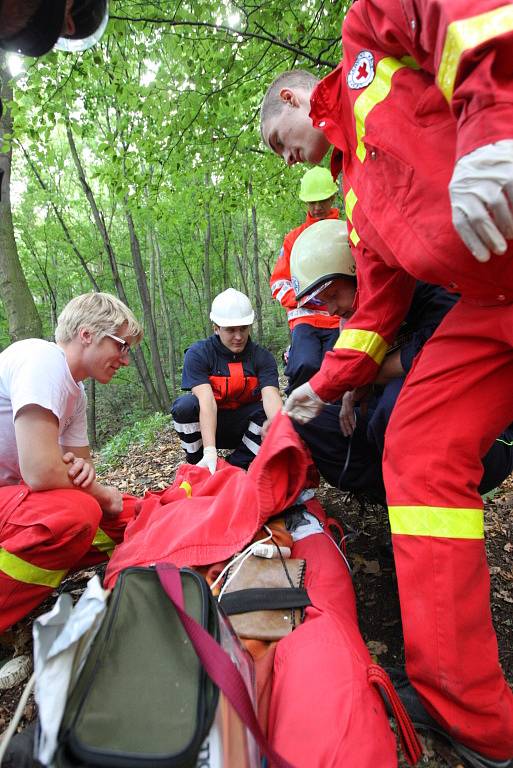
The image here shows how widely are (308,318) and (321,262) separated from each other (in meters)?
1.32

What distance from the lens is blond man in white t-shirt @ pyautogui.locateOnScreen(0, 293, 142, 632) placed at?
2002 millimetres

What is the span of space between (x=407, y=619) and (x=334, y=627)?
0.24 meters

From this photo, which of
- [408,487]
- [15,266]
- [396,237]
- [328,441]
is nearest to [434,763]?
[408,487]

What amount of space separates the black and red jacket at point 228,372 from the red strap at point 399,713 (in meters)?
2.89

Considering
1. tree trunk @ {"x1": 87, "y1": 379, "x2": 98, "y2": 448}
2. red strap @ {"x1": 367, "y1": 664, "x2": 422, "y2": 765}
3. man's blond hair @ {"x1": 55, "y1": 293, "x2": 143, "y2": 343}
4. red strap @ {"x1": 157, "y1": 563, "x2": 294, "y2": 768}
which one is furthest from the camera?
tree trunk @ {"x1": 87, "y1": 379, "x2": 98, "y2": 448}

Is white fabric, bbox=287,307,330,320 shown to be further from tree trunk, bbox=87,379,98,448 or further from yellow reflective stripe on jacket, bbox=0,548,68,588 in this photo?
tree trunk, bbox=87,379,98,448

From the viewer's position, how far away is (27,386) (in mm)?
2062

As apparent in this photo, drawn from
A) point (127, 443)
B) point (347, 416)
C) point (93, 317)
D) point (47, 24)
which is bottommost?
point (127, 443)

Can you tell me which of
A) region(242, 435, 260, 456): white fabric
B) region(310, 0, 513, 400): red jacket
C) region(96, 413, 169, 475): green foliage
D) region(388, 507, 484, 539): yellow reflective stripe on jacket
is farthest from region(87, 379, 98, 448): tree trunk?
region(388, 507, 484, 539): yellow reflective stripe on jacket

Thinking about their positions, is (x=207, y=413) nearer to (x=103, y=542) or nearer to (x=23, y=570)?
(x=103, y=542)

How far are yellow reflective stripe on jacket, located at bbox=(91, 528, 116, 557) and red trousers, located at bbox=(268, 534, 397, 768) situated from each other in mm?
1473

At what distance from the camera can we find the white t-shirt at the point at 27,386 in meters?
2.06

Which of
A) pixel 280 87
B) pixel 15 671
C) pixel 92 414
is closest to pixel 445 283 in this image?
pixel 280 87

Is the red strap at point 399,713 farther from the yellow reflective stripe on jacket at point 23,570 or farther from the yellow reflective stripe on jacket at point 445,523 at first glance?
the yellow reflective stripe on jacket at point 23,570
